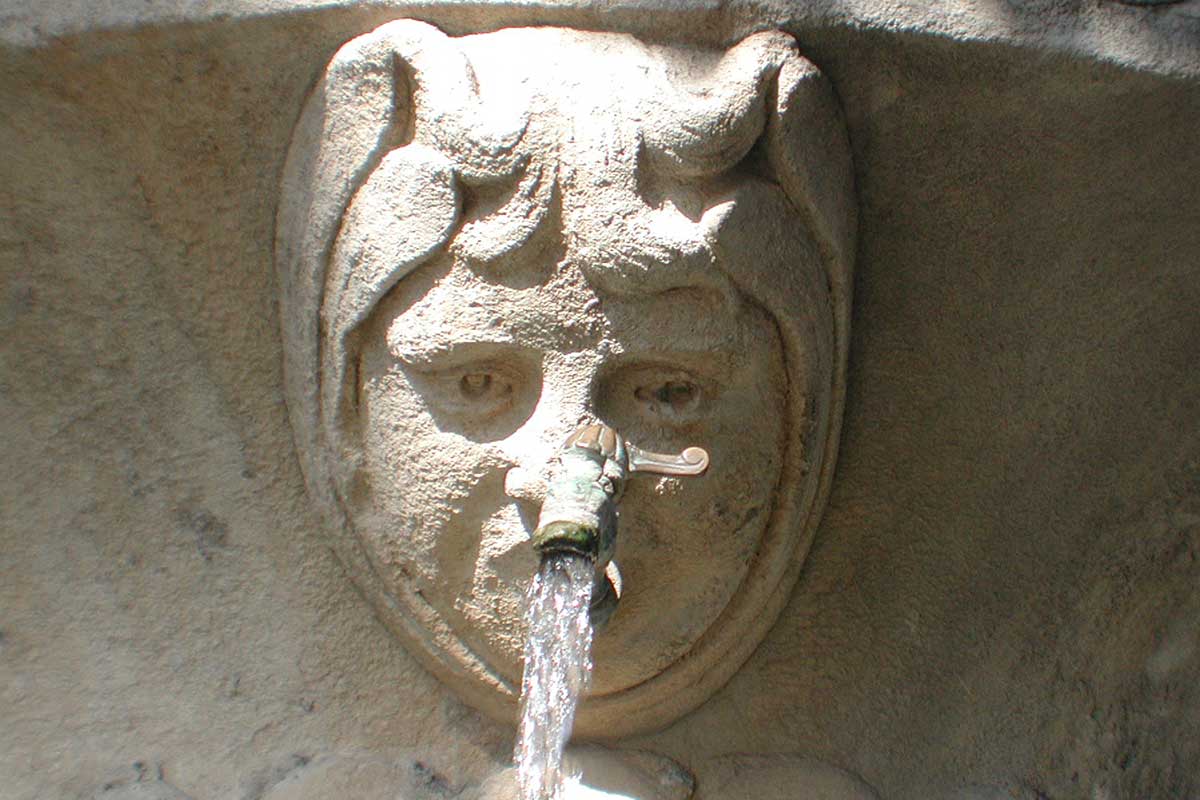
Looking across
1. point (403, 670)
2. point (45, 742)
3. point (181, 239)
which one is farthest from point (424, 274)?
point (45, 742)

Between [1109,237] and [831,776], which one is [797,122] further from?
[831,776]

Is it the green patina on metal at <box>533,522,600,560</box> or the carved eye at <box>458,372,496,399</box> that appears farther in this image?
the carved eye at <box>458,372,496,399</box>

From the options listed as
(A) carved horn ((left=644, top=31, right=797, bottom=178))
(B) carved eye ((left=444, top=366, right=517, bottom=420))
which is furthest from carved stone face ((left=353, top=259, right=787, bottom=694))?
(A) carved horn ((left=644, top=31, right=797, bottom=178))

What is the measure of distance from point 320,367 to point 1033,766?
74 cm

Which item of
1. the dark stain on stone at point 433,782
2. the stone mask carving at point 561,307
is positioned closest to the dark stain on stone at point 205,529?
the stone mask carving at point 561,307

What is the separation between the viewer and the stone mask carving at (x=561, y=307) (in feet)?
4.29

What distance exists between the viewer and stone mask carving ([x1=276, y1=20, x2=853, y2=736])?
1.31m

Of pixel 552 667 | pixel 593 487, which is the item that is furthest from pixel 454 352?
pixel 552 667

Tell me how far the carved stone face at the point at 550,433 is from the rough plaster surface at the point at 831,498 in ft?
0.40

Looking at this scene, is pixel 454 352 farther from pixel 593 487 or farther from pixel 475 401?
pixel 593 487

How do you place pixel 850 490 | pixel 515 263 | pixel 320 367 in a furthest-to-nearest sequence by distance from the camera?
pixel 850 490, pixel 320 367, pixel 515 263

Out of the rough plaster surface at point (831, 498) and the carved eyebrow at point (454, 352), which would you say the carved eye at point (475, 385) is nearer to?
the carved eyebrow at point (454, 352)

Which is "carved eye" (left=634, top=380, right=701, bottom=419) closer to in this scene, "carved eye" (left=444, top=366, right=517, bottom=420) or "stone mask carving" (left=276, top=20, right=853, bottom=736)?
"stone mask carving" (left=276, top=20, right=853, bottom=736)

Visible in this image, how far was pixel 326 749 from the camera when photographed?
59.1 inches
